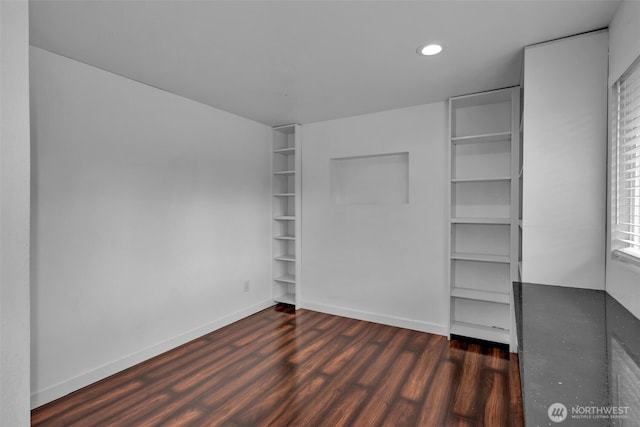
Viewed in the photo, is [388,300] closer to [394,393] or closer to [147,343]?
[394,393]

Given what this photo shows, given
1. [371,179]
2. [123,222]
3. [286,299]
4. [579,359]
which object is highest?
[371,179]

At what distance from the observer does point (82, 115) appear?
2.54 metres

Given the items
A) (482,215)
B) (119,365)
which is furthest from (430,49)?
(119,365)

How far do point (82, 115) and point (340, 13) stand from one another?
212 centimetres

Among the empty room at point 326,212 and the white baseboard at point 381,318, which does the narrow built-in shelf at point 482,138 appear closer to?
the empty room at point 326,212

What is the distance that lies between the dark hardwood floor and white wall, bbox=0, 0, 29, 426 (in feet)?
3.94

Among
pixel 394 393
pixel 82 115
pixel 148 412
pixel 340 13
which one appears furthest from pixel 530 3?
pixel 148 412

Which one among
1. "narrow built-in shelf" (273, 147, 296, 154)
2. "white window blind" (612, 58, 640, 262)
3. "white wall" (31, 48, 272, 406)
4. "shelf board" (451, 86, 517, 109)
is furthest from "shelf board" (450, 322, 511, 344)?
"narrow built-in shelf" (273, 147, 296, 154)

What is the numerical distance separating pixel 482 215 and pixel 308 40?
2.46 meters

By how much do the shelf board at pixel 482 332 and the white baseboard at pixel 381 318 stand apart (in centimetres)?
12

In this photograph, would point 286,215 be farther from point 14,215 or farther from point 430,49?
point 14,215

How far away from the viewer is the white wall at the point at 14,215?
1.11 meters

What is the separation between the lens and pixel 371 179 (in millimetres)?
4109

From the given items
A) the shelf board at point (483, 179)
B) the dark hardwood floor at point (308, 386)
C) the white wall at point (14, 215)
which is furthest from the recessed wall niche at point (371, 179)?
the white wall at point (14, 215)
